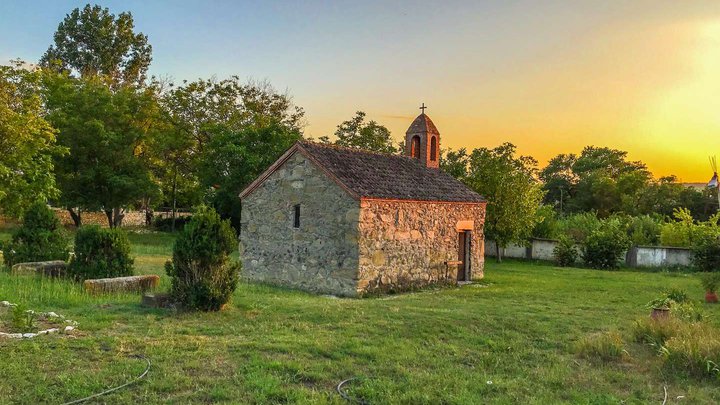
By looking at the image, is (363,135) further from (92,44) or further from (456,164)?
(92,44)

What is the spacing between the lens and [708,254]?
25219 millimetres

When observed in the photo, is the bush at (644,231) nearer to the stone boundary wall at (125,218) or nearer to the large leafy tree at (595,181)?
the large leafy tree at (595,181)

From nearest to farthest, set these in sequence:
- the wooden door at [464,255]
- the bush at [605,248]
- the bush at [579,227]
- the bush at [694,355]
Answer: the bush at [694,355]
the wooden door at [464,255]
the bush at [605,248]
the bush at [579,227]

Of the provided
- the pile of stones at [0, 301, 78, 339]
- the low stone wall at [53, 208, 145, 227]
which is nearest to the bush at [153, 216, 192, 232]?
the low stone wall at [53, 208, 145, 227]

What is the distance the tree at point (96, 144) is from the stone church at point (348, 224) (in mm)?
16725

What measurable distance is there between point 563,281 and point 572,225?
623 inches

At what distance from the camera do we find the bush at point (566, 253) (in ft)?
92.7

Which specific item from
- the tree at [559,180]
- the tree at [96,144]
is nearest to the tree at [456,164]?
the tree at [96,144]

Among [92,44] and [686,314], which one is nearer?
[686,314]

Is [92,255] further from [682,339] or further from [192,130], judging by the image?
[192,130]

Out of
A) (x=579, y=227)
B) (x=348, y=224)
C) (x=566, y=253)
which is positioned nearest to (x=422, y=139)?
(x=348, y=224)

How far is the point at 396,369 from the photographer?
23.2 ft

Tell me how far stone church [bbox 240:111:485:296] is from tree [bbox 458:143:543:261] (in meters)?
8.70

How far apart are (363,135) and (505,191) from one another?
14296 mm
